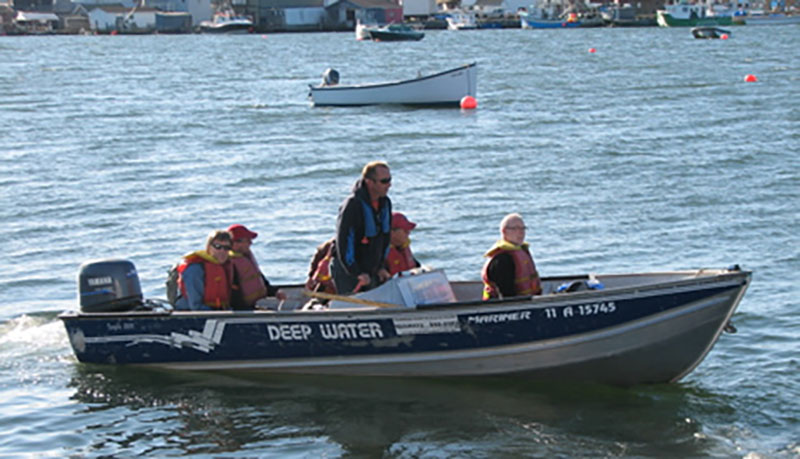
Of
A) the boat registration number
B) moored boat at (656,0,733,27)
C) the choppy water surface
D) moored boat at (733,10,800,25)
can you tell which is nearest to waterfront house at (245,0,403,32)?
moored boat at (656,0,733,27)

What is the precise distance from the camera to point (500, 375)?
1086cm

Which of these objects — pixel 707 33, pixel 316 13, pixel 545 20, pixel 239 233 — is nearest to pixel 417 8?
pixel 316 13

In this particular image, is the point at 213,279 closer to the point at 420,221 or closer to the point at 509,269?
the point at 509,269

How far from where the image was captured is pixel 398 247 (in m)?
11.1

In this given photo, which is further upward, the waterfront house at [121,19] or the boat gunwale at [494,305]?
the waterfront house at [121,19]

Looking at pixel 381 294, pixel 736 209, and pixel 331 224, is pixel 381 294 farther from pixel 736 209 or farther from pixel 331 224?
pixel 736 209

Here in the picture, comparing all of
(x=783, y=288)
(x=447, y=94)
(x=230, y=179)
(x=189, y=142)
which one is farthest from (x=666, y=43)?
(x=783, y=288)

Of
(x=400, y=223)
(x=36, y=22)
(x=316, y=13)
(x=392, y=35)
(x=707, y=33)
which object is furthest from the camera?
(x=36, y=22)

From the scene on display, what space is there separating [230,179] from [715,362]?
1402 cm

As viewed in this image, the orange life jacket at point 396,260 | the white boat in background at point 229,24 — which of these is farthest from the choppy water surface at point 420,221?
the white boat in background at point 229,24

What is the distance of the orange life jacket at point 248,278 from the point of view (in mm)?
11344

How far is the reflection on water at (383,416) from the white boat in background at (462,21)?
116 meters

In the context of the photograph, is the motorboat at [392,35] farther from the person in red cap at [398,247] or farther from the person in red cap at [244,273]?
the person in red cap at [398,247]

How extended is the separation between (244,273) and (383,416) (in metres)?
2.06
